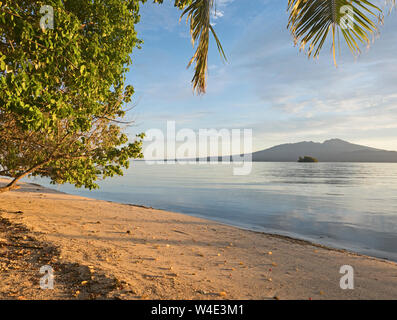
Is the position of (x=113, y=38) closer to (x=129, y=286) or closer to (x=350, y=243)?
(x=129, y=286)

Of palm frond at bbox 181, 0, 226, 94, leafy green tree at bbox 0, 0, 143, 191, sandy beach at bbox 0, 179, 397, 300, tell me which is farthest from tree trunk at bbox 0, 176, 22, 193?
palm frond at bbox 181, 0, 226, 94

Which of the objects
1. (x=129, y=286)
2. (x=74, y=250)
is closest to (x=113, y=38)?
(x=74, y=250)

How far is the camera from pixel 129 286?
3.96 meters

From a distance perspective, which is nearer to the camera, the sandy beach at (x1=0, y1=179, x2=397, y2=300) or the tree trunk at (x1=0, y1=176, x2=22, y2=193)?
the sandy beach at (x1=0, y1=179, x2=397, y2=300)

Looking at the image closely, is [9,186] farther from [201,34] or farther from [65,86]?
[201,34]

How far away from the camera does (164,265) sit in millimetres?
5234

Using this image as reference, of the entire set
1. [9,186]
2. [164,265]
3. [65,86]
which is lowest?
[164,265]

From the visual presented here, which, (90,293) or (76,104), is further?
(76,104)

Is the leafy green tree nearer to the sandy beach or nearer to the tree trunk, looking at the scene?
the tree trunk

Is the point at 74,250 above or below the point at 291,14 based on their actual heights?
below

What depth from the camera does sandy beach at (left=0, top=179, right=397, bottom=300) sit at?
13.0ft

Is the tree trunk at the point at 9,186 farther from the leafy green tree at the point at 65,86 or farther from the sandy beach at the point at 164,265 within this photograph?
the sandy beach at the point at 164,265

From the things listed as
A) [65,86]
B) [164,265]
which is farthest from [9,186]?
[164,265]
